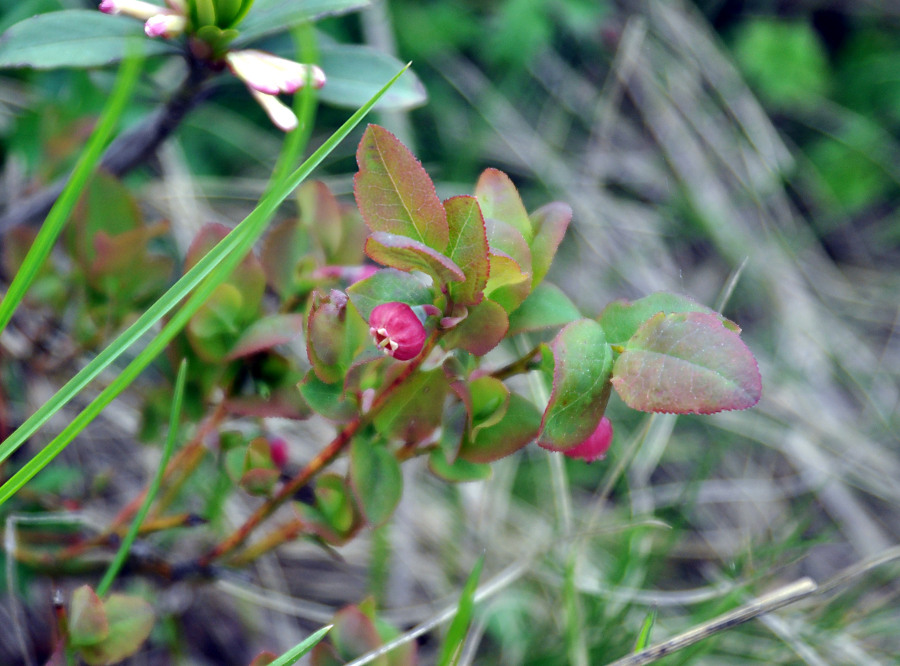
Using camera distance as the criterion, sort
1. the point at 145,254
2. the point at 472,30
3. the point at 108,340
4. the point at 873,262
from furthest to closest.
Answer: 1. the point at 873,262
2. the point at 472,30
3. the point at 108,340
4. the point at 145,254

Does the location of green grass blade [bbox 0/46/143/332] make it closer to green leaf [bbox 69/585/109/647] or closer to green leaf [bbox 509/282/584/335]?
green leaf [bbox 69/585/109/647]

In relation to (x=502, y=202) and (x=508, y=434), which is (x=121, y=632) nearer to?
(x=508, y=434)

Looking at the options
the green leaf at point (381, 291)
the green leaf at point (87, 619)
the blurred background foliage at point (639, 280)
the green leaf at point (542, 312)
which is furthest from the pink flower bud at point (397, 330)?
the blurred background foliage at point (639, 280)

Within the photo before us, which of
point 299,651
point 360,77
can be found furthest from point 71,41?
point 299,651

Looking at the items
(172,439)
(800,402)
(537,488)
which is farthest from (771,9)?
(172,439)

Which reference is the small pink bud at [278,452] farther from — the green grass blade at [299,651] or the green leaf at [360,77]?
the green leaf at [360,77]

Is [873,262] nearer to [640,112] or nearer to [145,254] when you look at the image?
[640,112]
